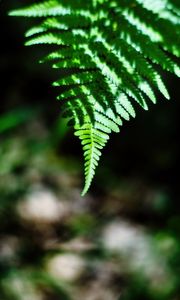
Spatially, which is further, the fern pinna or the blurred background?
the blurred background

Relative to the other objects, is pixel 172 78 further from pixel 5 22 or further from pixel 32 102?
pixel 5 22

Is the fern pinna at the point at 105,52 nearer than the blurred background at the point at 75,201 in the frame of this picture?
Yes

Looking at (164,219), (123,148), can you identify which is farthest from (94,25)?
(123,148)

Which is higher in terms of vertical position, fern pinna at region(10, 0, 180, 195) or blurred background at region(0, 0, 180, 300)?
blurred background at region(0, 0, 180, 300)

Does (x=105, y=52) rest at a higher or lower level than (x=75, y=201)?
lower
